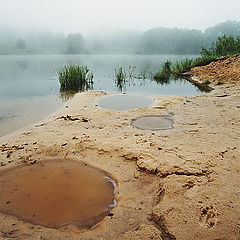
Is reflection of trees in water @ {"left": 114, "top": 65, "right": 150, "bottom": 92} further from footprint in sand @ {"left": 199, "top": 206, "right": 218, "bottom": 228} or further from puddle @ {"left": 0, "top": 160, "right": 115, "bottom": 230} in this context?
footprint in sand @ {"left": 199, "top": 206, "right": 218, "bottom": 228}

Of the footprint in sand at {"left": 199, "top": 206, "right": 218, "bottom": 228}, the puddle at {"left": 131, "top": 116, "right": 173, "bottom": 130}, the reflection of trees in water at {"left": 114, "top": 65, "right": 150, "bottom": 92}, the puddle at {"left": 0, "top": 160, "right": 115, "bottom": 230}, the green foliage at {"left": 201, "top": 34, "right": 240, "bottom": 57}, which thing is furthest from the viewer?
the green foliage at {"left": 201, "top": 34, "right": 240, "bottom": 57}

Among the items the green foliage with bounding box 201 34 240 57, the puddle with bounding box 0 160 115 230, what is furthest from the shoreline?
the green foliage with bounding box 201 34 240 57

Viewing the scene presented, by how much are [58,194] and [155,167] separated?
49.0 inches

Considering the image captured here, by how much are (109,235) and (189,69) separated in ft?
56.4

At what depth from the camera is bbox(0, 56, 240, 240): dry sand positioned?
5.94 feet

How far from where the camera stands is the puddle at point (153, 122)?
14.5ft

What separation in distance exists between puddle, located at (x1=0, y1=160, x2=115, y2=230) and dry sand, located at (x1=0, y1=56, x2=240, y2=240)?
11cm

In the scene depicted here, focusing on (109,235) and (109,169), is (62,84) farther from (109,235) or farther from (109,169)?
(109,235)

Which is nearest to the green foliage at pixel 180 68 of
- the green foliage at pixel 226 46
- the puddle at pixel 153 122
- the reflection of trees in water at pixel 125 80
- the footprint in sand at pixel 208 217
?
the reflection of trees in water at pixel 125 80

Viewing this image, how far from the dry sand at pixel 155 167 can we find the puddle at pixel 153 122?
0.61 feet

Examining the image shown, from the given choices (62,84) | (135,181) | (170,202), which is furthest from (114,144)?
(62,84)

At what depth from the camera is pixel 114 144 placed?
3410 millimetres

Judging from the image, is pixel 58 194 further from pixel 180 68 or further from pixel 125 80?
pixel 180 68

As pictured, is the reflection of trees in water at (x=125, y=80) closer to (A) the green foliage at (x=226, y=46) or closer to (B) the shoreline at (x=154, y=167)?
(B) the shoreline at (x=154, y=167)
